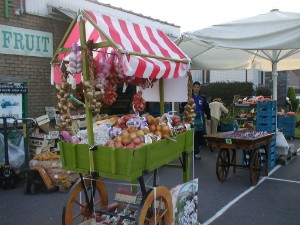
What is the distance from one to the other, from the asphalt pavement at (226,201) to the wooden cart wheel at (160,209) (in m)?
1.12

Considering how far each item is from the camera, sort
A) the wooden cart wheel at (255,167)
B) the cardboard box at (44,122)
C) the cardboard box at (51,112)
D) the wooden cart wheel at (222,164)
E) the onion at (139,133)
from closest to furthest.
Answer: the onion at (139,133)
the wooden cart wheel at (255,167)
the wooden cart wheel at (222,164)
the cardboard box at (44,122)
the cardboard box at (51,112)

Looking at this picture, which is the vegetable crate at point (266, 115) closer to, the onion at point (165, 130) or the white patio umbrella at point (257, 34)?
the white patio umbrella at point (257, 34)

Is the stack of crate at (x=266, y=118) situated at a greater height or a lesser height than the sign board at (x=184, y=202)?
greater

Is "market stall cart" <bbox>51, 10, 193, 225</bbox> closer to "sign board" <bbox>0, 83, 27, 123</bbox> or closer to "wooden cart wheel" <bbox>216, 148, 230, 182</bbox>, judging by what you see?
"wooden cart wheel" <bbox>216, 148, 230, 182</bbox>

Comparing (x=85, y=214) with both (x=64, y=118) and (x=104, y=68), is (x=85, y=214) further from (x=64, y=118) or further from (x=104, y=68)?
(x=104, y=68)

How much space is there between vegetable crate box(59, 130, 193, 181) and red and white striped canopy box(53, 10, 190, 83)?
28.3 inches

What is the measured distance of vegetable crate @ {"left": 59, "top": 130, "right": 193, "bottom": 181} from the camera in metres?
3.04

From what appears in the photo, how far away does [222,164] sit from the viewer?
6496mm

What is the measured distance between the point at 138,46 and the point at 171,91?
1389 millimetres

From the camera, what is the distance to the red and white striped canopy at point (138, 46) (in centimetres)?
307

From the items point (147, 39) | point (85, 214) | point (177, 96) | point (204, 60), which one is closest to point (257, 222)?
point (177, 96)

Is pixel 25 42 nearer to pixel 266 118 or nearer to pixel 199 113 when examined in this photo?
pixel 199 113

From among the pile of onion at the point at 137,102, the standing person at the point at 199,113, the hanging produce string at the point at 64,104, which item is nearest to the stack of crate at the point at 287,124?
the standing person at the point at 199,113

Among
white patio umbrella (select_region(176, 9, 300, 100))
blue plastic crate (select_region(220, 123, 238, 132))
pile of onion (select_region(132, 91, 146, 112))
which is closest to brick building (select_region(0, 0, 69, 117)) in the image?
white patio umbrella (select_region(176, 9, 300, 100))
